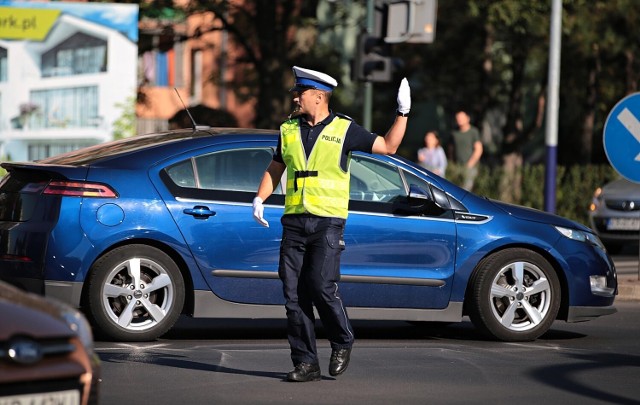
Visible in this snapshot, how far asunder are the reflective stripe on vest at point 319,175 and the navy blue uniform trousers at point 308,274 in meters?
0.06

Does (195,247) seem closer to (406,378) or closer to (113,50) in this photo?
(406,378)

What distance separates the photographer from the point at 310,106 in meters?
7.95

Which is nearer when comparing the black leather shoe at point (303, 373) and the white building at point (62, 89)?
the black leather shoe at point (303, 373)

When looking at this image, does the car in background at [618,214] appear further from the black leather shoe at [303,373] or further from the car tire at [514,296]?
the black leather shoe at [303,373]

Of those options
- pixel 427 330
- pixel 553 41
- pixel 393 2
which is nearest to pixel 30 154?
pixel 393 2

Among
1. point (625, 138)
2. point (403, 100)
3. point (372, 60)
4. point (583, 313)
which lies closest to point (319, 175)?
point (403, 100)

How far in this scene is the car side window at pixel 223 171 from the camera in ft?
31.6

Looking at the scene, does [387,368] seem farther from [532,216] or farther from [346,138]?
[532,216]

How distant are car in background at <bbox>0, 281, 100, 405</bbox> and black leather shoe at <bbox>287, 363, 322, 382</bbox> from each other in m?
2.68

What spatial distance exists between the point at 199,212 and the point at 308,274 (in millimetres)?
1760

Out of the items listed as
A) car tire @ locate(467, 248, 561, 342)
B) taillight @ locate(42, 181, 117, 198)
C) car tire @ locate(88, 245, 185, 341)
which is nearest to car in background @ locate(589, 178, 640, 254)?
car tire @ locate(467, 248, 561, 342)

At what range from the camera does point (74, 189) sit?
9258 millimetres

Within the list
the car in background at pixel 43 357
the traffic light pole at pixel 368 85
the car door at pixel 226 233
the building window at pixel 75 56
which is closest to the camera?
the car in background at pixel 43 357

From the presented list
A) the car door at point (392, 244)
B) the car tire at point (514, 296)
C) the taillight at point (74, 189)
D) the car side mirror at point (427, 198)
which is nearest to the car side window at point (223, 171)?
the taillight at point (74, 189)
